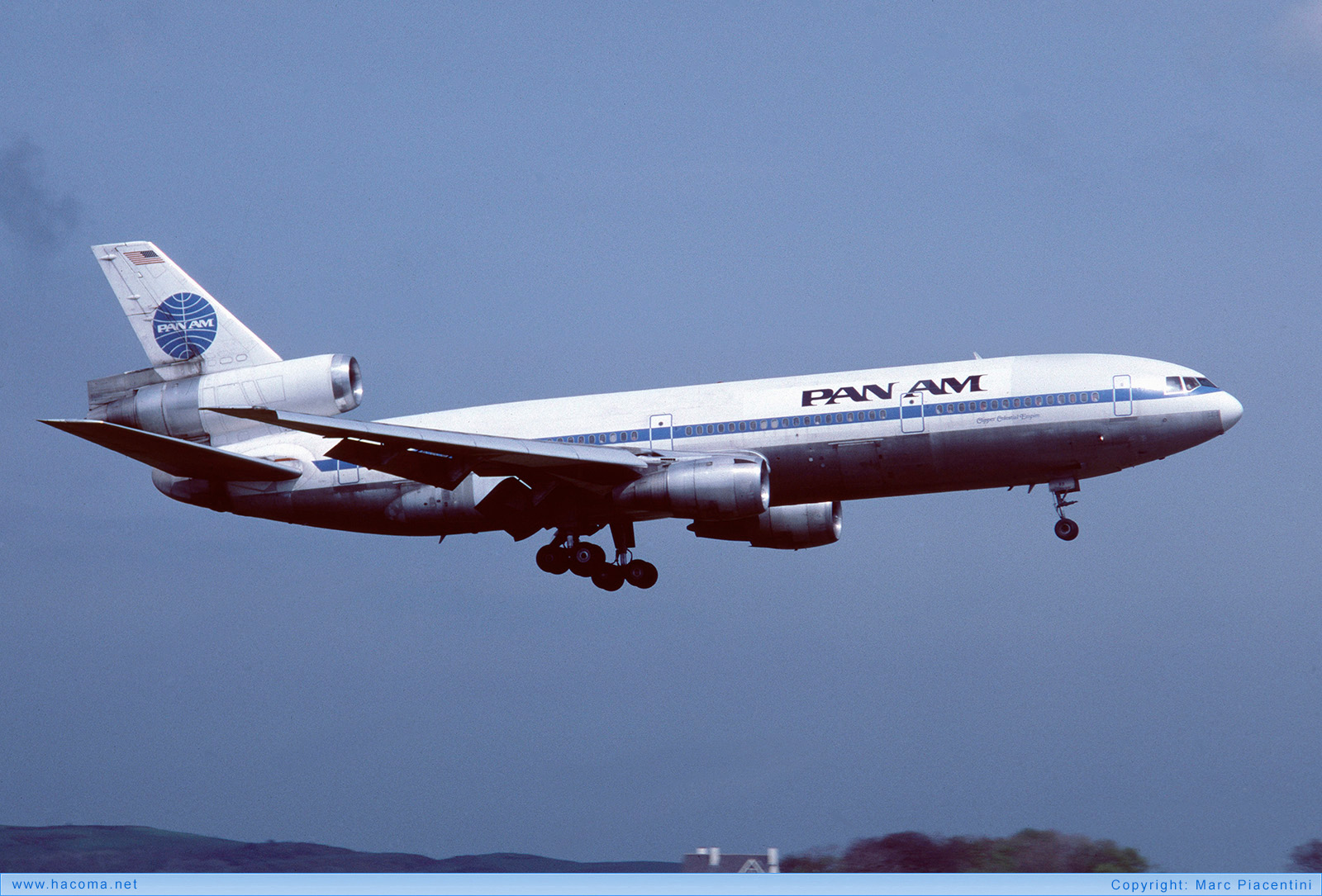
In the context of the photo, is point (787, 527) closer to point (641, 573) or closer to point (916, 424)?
point (641, 573)

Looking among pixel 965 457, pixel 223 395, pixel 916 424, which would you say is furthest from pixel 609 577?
pixel 223 395

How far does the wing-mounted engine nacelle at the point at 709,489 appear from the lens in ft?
111

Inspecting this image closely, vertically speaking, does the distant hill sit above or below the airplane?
below

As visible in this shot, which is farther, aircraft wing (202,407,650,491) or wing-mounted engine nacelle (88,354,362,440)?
wing-mounted engine nacelle (88,354,362,440)

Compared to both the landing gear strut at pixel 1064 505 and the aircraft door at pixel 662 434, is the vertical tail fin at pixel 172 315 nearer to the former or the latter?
the aircraft door at pixel 662 434

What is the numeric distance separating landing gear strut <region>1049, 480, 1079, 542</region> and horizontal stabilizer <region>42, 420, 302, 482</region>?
20.1m

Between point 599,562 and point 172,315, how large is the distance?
51.2ft

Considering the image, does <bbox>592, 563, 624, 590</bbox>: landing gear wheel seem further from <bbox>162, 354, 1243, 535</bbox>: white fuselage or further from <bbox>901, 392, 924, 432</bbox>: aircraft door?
<bbox>901, 392, 924, 432</bbox>: aircraft door

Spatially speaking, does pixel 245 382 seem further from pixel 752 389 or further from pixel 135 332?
pixel 752 389

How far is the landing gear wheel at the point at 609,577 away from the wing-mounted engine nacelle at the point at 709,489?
504 centimetres

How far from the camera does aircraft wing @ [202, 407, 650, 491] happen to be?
3366 cm

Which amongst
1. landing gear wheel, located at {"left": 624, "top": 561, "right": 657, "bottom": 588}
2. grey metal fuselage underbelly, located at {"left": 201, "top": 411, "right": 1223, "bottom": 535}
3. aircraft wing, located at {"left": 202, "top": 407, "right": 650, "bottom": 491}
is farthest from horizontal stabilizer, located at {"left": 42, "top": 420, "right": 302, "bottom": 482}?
landing gear wheel, located at {"left": 624, "top": 561, "right": 657, "bottom": 588}

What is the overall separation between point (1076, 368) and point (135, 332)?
2757 cm

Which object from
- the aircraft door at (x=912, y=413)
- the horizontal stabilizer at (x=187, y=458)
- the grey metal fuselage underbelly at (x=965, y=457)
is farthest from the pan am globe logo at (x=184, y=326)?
the aircraft door at (x=912, y=413)
